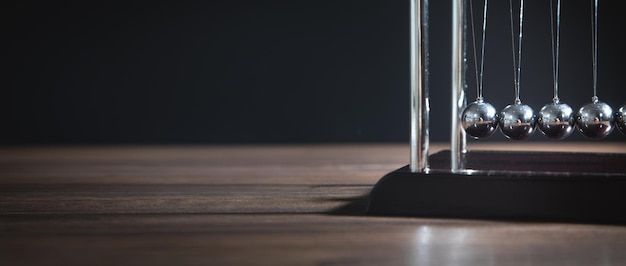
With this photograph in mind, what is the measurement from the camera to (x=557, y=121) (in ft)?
5.77

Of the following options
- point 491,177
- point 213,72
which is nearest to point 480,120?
point 491,177

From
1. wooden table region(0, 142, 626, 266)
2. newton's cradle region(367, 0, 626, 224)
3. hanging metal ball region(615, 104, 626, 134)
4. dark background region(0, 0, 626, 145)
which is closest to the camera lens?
wooden table region(0, 142, 626, 266)

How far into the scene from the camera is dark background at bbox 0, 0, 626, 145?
14.6ft

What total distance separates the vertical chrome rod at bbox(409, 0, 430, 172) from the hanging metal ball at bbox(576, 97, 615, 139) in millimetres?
339

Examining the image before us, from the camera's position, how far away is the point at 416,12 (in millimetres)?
1726

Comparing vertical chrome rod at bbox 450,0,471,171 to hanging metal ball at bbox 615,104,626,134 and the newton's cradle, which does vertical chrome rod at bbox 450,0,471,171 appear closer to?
the newton's cradle

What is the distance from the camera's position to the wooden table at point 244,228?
4.25 ft

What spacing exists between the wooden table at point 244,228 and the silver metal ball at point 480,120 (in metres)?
0.25

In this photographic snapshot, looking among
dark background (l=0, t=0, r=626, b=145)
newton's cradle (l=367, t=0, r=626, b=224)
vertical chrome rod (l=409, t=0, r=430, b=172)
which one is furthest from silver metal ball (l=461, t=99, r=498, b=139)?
dark background (l=0, t=0, r=626, b=145)

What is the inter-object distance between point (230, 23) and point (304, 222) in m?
2.99

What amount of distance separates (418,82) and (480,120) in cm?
16

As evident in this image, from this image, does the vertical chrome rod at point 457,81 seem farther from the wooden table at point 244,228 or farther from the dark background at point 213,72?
the dark background at point 213,72

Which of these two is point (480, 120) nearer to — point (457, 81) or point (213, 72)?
point (457, 81)

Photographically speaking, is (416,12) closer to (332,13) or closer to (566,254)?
Result: (566,254)
